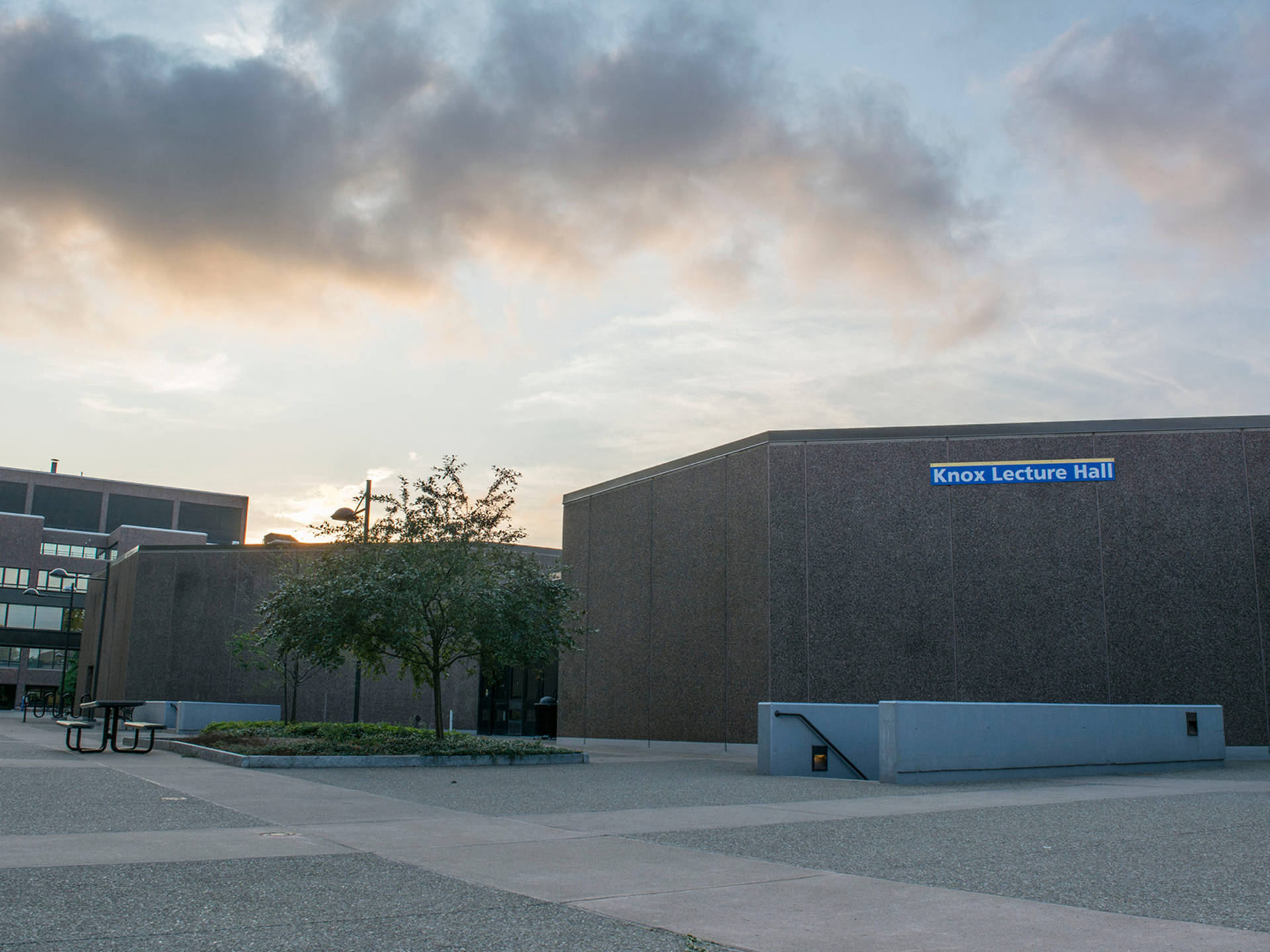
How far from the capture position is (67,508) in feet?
328

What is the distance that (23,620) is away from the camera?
293ft

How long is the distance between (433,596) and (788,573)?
802 centimetres

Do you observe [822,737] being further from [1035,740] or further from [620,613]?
[620,613]

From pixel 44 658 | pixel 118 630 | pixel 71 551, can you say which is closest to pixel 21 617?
pixel 44 658

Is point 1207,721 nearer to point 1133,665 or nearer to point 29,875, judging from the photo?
point 1133,665

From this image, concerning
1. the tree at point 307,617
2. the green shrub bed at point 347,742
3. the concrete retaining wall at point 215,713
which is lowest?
the concrete retaining wall at point 215,713

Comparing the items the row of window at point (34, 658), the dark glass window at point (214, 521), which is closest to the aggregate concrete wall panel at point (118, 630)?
the row of window at point (34, 658)

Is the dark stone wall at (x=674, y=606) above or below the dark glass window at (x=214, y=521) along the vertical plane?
below

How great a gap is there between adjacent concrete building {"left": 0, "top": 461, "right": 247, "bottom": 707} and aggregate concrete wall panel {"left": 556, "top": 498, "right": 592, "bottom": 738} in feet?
209

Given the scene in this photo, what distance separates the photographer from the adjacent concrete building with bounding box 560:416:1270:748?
22.4 meters

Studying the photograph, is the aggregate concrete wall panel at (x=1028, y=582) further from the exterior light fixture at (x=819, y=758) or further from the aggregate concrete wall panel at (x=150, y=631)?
the aggregate concrete wall panel at (x=150, y=631)

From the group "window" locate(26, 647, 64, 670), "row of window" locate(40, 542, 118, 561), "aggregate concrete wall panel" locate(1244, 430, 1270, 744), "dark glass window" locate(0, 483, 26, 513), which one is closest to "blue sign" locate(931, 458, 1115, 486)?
"aggregate concrete wall panel" locate(1244, 430, 1270, 744)

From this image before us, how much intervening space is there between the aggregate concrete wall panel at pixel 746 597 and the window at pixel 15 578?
85210mm

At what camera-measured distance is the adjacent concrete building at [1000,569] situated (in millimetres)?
22359
